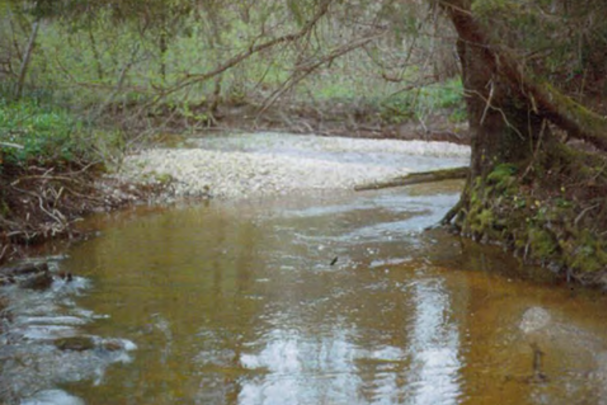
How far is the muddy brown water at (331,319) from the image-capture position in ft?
14.9

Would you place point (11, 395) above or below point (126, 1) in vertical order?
below

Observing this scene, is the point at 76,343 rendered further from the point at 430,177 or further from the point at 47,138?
the point at 430,177

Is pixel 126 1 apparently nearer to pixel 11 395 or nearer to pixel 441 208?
pixel 11 395

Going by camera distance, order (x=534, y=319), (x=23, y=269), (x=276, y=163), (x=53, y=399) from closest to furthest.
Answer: (x=53, y=399) → (x=534, y=319) → (x=23, y=269) → (x=276, y=163)

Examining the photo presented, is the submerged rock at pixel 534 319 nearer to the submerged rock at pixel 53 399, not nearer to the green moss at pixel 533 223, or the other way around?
the green moss at pixel 533 223

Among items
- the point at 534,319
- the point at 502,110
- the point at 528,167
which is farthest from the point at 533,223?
the point at 534,319

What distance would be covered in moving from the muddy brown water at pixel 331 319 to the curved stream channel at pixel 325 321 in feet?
0.05

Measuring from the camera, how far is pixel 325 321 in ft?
19.2

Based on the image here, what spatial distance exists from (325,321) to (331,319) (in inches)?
3.1

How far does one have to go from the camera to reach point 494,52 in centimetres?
707

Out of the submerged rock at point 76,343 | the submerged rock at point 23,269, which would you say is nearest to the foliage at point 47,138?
the submerged rock at point 23,269

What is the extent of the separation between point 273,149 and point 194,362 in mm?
12625

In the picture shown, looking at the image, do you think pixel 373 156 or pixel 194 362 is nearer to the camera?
pixel 194 362

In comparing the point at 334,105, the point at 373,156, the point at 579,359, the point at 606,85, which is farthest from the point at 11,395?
the point at 334,105
